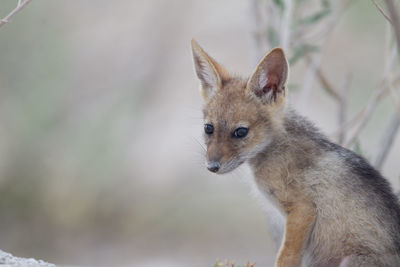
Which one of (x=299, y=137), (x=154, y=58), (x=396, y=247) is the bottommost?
(x=396, y=247)

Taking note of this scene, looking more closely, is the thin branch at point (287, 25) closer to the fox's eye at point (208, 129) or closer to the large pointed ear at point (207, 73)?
the large pointed ear at point (207, 73)

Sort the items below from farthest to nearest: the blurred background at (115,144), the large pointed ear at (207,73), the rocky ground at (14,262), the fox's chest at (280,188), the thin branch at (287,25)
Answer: the blurred background at (115,144) < the thin branch at (287,25) < the large pointed ear at (207,73) < the fox's chest at (280,188) < the rocky ground at (14,262)

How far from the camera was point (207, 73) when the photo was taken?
596 centimetres

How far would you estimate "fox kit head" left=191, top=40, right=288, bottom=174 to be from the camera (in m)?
5.40

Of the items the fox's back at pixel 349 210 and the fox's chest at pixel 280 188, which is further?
the fox's chest at pixel 280 188

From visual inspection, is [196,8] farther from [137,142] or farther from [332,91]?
[332,91]

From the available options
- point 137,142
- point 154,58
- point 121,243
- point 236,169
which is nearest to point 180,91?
point 154,58

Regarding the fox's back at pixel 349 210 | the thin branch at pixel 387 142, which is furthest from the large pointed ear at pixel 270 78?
the thin branch at pixel 387 142

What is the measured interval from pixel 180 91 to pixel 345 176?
8.71 m

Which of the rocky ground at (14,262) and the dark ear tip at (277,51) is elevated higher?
the dark ear tip at (277,51)

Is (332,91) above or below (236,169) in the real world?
above

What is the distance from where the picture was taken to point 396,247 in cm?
510

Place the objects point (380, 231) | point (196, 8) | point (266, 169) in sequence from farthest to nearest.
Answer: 1. point (196, 8)
2. point (266, 169)
3. point (380, 231)

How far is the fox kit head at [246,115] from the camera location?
5402 millimetres
